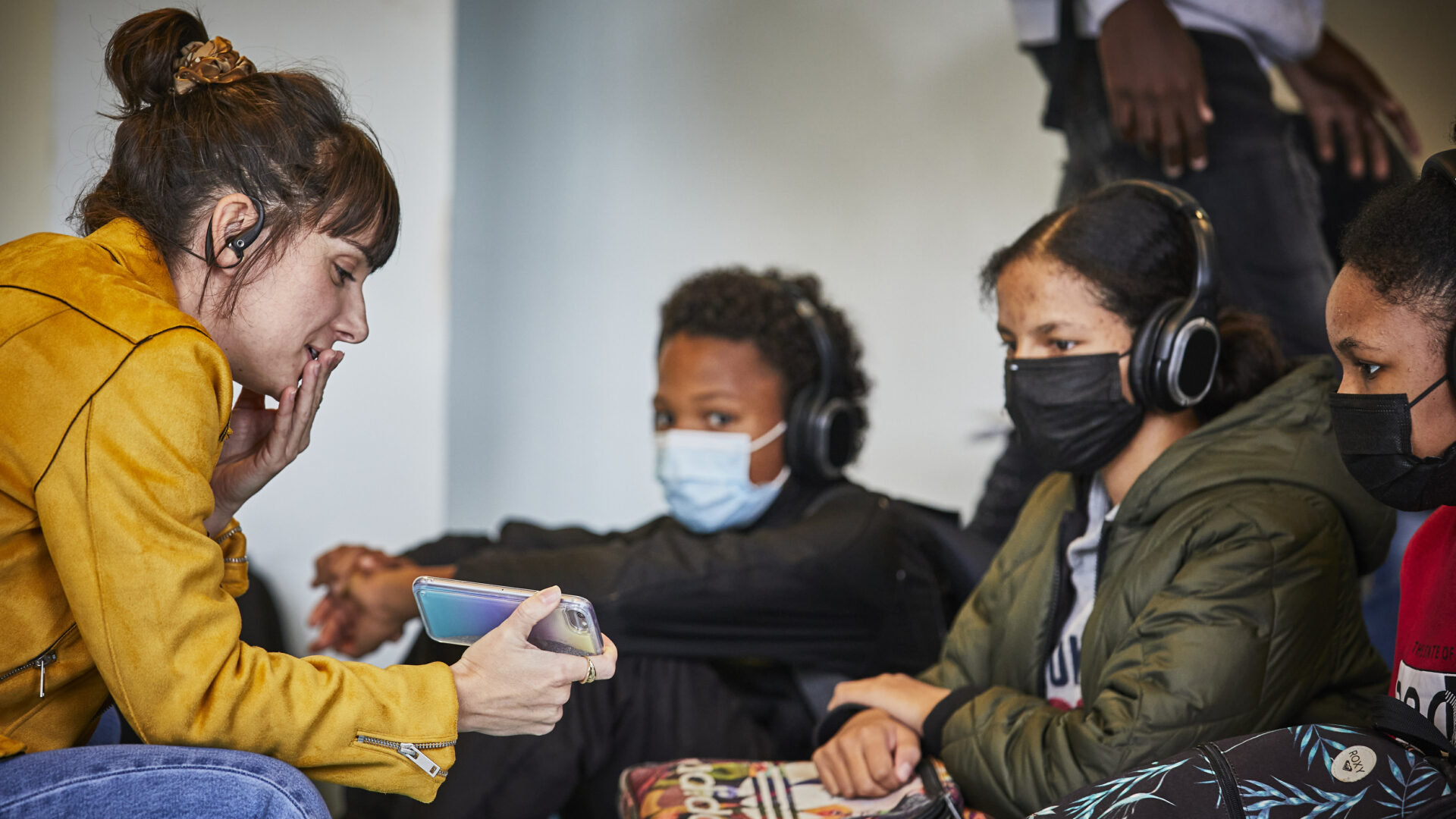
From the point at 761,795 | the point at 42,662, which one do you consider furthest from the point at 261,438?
the point at 761,795

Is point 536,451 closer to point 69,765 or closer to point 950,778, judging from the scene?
point 950,778

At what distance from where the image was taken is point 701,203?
3629 millimetres

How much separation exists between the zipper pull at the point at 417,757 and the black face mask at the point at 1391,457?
1086 mm

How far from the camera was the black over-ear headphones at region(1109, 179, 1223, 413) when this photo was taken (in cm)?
163

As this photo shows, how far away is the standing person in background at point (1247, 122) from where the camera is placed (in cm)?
237

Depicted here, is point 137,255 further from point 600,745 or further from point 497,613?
point 600,745

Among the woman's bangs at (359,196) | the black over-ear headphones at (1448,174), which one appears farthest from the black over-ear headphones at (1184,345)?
the woman's bangs at (359,196)

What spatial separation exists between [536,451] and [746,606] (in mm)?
1790

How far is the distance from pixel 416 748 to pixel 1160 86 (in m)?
2.19

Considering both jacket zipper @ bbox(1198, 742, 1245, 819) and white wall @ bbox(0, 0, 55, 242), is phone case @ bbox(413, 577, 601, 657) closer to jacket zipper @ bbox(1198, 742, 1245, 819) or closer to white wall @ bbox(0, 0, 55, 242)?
jacket zipper @ bbox(1198, 742, 1245, 819)

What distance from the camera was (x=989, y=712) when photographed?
5.22 ft

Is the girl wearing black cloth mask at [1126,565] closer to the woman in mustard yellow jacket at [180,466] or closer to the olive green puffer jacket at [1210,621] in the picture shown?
the olive green puffer jacket at [1210,621]

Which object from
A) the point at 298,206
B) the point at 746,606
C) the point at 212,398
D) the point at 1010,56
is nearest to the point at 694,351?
the point at 746,606

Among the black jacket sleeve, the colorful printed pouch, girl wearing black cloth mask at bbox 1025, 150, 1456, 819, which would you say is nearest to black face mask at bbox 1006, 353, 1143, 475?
girl wearing black cloth mask at bbox 1025, 150, 1456, 819
